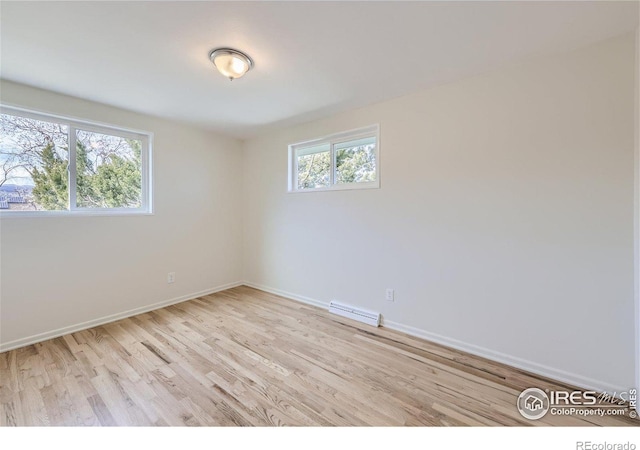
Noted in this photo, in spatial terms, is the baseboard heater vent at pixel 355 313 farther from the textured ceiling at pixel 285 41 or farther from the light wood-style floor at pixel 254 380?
the textured ceiling at pixel 285 41

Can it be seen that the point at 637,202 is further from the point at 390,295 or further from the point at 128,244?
the point at 128,244

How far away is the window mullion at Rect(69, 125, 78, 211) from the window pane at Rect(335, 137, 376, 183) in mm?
2823

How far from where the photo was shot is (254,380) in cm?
189

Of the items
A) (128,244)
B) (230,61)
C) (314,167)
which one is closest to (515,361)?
(314,167)

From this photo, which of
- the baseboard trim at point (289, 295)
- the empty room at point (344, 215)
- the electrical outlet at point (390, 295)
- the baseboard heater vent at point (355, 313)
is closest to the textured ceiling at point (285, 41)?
the empty room at point (344, 215)

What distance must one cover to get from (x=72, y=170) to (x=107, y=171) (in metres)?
0.30

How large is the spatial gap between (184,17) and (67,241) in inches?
97.4

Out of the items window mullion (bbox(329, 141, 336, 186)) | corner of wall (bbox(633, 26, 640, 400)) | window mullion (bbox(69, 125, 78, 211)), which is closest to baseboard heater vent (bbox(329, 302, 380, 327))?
window mullion (bbox(329, 141, 336, 186))

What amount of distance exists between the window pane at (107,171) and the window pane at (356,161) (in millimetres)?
2491

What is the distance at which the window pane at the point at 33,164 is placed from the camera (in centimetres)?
234

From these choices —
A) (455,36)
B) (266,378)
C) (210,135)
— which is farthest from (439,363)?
(210,135)

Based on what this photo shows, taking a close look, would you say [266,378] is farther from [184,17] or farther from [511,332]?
[184,17]

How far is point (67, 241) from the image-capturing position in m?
2.61

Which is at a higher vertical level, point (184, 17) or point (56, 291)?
point (184, 17)
